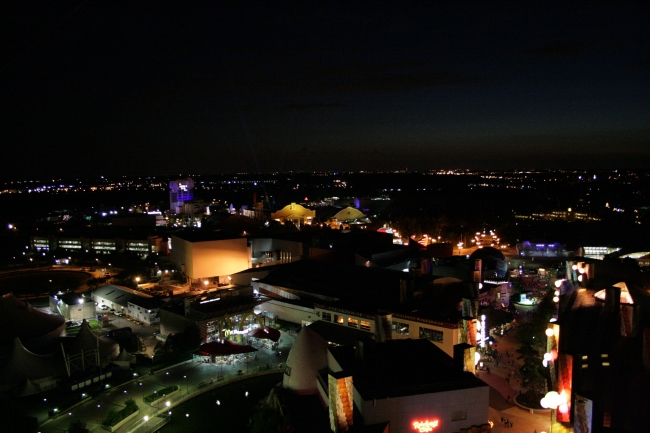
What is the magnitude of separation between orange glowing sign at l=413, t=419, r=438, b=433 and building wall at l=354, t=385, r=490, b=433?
1.9 inches

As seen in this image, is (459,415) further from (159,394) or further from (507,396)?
(159,394)

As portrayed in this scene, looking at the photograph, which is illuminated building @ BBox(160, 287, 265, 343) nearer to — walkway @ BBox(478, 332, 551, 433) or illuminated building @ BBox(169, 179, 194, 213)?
walkway @ BBox(478, 332, 551, 433)

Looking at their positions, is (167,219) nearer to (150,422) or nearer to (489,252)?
(489,252)

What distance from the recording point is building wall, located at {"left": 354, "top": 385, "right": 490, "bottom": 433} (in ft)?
24.7

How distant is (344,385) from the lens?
7457mm

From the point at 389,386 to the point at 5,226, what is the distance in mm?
53441

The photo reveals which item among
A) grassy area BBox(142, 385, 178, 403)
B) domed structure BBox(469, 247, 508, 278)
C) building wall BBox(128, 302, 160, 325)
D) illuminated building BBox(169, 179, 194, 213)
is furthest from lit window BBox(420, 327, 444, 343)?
illuminated building BBox(169, 179, 194, 213)

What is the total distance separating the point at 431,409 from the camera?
7.75m

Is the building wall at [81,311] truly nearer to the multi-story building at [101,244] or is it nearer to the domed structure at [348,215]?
the multi-story building at [101,244]

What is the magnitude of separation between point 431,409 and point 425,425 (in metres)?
0.27

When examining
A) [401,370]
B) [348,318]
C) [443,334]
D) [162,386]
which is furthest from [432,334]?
[162,386]

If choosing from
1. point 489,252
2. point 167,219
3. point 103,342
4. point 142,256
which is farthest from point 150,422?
point 167,219

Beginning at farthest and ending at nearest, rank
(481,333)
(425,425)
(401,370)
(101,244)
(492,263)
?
(101,244)
(492,263)
(481,333)
(401,370)
(425,425)

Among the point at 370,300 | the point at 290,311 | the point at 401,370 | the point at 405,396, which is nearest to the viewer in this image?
the point at 405,396
